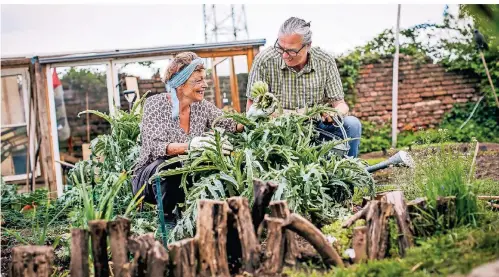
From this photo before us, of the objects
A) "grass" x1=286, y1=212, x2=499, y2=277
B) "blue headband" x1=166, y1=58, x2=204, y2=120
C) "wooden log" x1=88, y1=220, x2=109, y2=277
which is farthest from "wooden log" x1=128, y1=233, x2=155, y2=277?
"blue headband" x1=166, y1=58, x2=204, y2=120

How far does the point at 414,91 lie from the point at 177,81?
30.1 ft

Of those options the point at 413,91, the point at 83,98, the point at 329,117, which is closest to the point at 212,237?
the point at 329,117

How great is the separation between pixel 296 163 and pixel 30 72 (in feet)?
23.8

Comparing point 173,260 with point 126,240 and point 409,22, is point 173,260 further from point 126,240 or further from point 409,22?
point 409,22

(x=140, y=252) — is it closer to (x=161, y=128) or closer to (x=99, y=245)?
(x=99, y=245)

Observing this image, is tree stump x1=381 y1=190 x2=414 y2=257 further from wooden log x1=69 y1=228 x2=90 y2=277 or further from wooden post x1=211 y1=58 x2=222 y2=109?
wooden post x1=211 y1=58 x2=222 y2=109

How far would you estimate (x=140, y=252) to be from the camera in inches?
94.6

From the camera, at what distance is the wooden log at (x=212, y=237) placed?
243cm

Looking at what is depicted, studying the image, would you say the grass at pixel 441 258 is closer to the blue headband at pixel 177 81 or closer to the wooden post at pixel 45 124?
the blue headband at pixel 177 81

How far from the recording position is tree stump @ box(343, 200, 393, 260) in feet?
8.32

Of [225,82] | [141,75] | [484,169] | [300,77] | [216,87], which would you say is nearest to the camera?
[300,77]

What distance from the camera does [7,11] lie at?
13.8 ft

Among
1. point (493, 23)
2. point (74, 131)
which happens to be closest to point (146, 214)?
point (493, 23)

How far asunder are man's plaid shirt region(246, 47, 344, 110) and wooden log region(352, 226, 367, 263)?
191 cm
